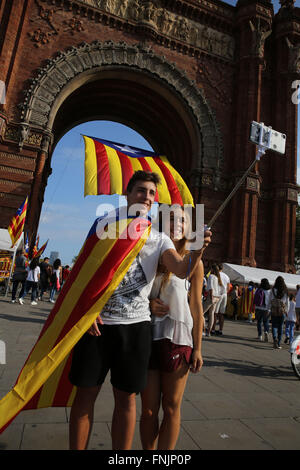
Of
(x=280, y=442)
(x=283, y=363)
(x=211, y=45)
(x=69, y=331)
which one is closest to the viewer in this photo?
(x=69, y=331)

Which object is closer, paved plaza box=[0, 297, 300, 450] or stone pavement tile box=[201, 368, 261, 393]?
paved plaza box=[0, 297, 300, 450]

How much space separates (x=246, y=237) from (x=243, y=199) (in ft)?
7.18

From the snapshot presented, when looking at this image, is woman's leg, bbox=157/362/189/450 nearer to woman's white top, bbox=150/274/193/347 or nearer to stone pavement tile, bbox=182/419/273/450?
woman's white top, bbox=150/274/193/347

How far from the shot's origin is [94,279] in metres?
1.78

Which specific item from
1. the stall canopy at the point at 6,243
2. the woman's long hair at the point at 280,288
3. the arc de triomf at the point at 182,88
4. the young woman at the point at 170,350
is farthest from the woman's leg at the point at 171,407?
the arc de triomf at the point at 182,88

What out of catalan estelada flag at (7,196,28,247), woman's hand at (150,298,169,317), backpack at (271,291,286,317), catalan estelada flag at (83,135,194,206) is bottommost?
backpack at (271,291,286,317)

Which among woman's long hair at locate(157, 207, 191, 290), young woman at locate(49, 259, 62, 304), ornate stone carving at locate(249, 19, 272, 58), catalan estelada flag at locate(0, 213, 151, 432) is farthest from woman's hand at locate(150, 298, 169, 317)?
ornate stone carving at locate(249, 19, 272, 58)

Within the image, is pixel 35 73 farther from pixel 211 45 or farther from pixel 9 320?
pixel 9 320

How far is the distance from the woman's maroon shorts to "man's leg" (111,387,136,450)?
0.27 m

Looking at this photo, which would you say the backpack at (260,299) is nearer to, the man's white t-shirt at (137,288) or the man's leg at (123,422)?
the man's white t-shirt at (137,288)

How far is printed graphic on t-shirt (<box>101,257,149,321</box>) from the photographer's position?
5.50 feet

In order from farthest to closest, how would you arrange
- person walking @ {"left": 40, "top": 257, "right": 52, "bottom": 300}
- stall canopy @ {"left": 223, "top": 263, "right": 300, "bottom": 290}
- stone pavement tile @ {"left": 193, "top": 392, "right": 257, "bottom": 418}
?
stall canopy @ {"left": 223, "top": 263, "right": 300, "bottom": 290}
person walking @ {"left": 40, "top": 257, "right": 52, "bottom": 300}
stone pavement tile @ {"left": 193, "top": 392, "right": 257, "bottom": 418}

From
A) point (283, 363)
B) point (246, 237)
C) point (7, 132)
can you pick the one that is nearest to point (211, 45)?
point (246, 237)

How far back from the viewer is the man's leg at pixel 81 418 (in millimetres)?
1553
